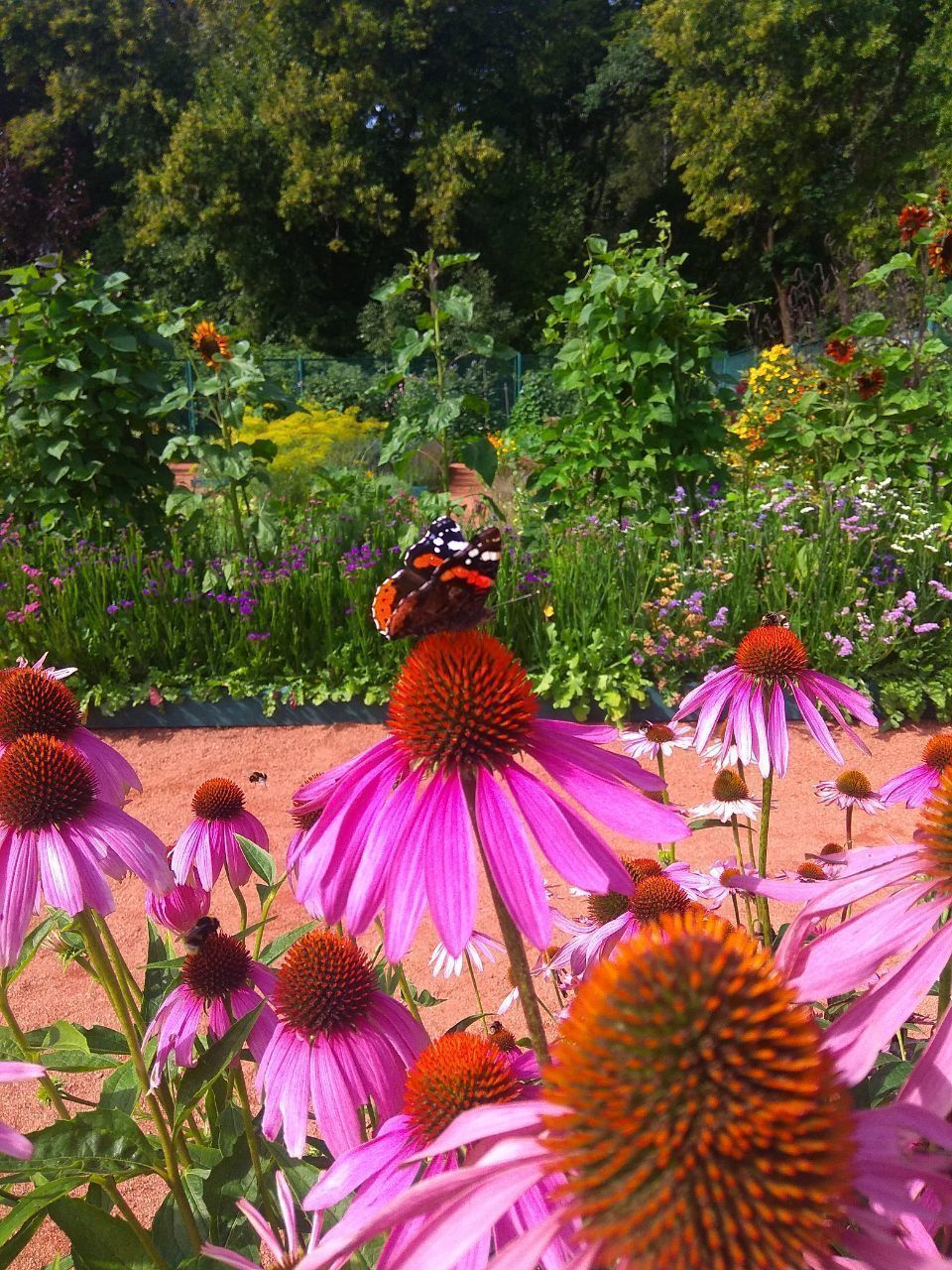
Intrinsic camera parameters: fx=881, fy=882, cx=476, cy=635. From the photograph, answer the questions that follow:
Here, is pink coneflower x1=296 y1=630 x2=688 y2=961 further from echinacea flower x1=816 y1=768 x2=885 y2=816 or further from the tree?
the tree

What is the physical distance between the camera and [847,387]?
5.20m

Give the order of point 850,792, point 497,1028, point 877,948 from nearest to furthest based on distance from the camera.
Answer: point 877,948 < point 497,1028 < point 850,792

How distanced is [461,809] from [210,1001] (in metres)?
0.57

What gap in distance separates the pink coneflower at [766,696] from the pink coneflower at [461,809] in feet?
2.17

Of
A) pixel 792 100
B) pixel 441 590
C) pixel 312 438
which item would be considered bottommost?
pixel 441 590

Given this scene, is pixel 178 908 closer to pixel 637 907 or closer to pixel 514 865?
pixel 637 907

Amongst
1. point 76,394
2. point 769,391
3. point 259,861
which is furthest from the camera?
point 769,391

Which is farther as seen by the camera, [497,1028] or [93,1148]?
[497,1028]

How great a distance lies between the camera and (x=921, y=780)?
4.69 ft

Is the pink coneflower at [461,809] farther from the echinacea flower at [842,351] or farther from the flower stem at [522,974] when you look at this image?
the echinacea flower at [842,351]

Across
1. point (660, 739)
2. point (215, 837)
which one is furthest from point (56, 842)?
point (660, 739)

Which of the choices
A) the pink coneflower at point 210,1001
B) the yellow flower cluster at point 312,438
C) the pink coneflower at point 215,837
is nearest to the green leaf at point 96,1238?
the pink coneflower at point 210,1001

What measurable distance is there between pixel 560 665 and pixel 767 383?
15.7ft

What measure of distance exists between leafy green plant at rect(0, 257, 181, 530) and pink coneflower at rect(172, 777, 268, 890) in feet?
12.7
